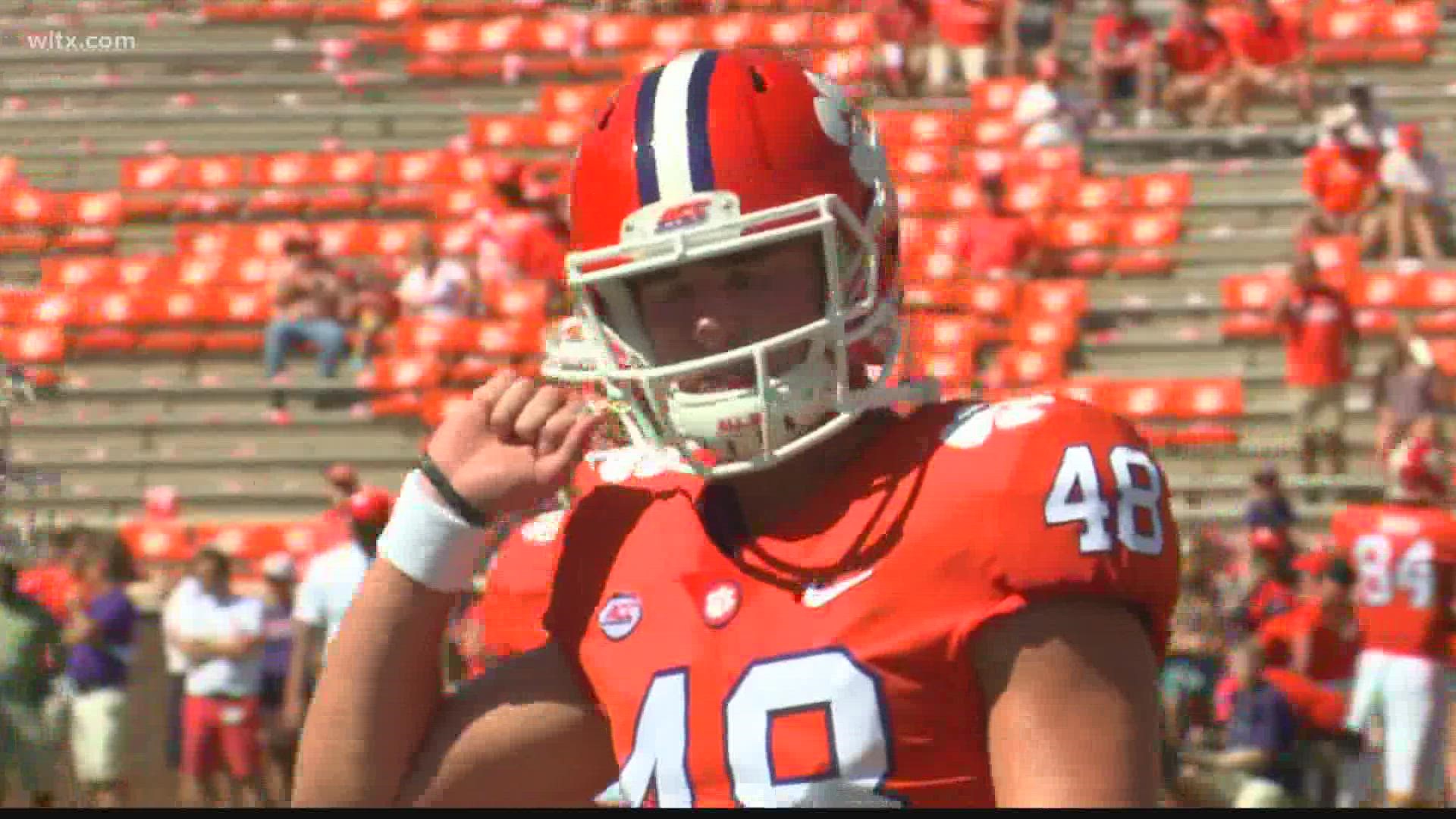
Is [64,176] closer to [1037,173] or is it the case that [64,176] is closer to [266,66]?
[266,66]

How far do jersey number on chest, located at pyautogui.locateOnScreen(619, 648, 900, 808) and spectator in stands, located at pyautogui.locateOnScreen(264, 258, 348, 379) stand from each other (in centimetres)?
1236

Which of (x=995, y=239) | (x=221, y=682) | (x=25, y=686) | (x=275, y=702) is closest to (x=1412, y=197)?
(x=995, y=239)

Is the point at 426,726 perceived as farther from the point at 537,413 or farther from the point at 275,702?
the point at 275,702

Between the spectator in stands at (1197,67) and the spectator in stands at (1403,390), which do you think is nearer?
the spectator in stands at (1403,390)

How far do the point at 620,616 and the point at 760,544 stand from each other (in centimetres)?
15

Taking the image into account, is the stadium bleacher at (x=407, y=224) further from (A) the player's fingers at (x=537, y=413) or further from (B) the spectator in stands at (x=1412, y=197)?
(A) the player's fingers at (x=537, y=413)

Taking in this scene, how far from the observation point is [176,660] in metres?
10.8

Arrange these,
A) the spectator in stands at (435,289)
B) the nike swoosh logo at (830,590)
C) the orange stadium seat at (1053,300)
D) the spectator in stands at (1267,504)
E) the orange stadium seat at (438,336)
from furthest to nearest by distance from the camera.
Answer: the spectator in stands at (435,289)
the orange stadium seat at (438,336)
the orange stadium seat at (1053,300)
the spectator in stands at (1267,504)
the nike swoosh logo at (830,590)

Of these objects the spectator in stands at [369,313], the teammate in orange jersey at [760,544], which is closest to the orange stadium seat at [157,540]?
the spectator in stands at [369,313]

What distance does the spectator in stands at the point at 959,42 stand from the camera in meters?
15.6

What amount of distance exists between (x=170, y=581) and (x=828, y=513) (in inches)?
412

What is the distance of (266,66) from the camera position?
16266 millimetres

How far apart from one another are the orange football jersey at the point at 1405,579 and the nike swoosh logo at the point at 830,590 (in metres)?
7.60

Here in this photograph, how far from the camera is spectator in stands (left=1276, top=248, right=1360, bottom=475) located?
12602mm
